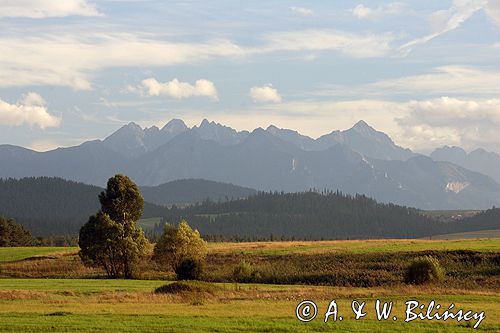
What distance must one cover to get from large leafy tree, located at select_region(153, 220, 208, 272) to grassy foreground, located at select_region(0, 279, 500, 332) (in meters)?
25.7

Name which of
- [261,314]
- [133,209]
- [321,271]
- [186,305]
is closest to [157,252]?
[133,209]

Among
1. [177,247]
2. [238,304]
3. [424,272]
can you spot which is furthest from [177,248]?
[238,304]

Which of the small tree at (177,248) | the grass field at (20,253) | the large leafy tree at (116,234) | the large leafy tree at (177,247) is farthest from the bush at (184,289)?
the grass field at (20,253)

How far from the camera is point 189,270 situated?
77.4 metres

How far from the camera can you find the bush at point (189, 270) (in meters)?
77.1

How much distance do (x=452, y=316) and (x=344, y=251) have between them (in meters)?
63.3

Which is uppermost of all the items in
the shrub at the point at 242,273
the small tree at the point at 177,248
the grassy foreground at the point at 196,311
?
A: the small tree at the point at 177,248

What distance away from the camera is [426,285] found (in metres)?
63.9

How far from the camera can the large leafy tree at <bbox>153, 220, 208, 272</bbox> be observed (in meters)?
83.5

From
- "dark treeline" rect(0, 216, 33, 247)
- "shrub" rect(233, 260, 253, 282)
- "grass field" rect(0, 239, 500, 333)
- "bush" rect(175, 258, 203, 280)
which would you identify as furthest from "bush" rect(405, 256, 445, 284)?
"dark treeline" rect(0, 216, 33, 247)

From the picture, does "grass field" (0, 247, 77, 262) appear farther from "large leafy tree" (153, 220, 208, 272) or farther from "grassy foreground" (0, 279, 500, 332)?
"grassy foreground" (0, 279, 500, 332)

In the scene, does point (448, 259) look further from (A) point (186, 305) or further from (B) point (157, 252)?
(A) point (186, 305)

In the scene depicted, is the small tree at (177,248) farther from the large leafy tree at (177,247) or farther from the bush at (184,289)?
the bush at (184,289)

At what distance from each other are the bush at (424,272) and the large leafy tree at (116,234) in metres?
32.6
